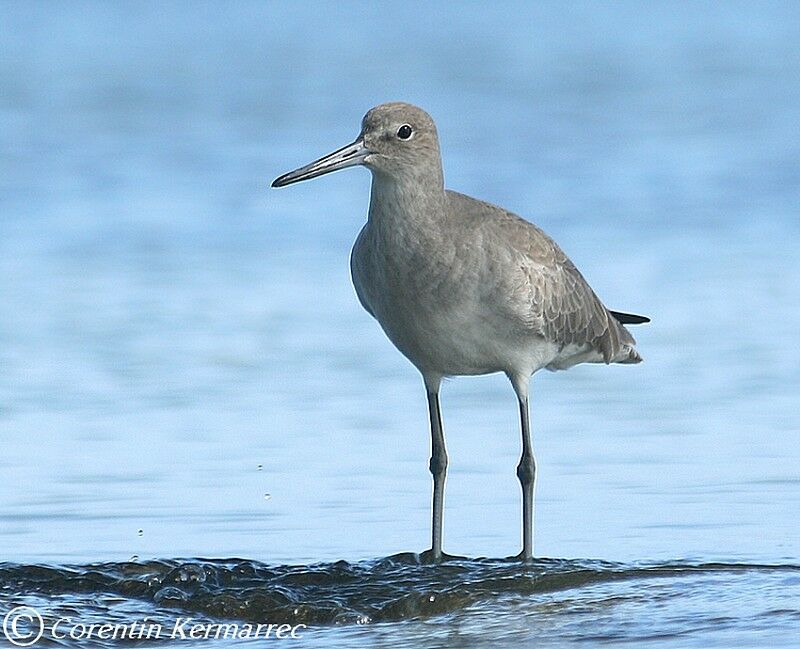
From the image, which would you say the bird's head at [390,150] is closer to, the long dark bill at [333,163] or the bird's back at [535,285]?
the long dark bill at [333,163]

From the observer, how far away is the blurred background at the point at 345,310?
28.6 ft

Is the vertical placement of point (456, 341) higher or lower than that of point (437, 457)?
higher

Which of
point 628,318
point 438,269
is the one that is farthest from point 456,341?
point 628,318

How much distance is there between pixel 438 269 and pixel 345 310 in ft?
13.4

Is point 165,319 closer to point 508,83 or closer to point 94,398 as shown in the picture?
point 94,398

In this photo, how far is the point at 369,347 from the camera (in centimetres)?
1148

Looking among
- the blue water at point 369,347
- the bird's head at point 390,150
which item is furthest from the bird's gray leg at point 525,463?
the bird's head at point 390,150

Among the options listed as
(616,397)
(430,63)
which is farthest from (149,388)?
(430,63)

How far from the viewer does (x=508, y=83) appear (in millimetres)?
22516

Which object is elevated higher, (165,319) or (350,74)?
(350,74)

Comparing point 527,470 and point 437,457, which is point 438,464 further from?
point 527,470

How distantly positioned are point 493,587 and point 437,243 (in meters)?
1.45

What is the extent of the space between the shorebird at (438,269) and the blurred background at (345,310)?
71cm

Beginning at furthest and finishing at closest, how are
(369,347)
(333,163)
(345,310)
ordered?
(345,310), (369,347), (333,163)
